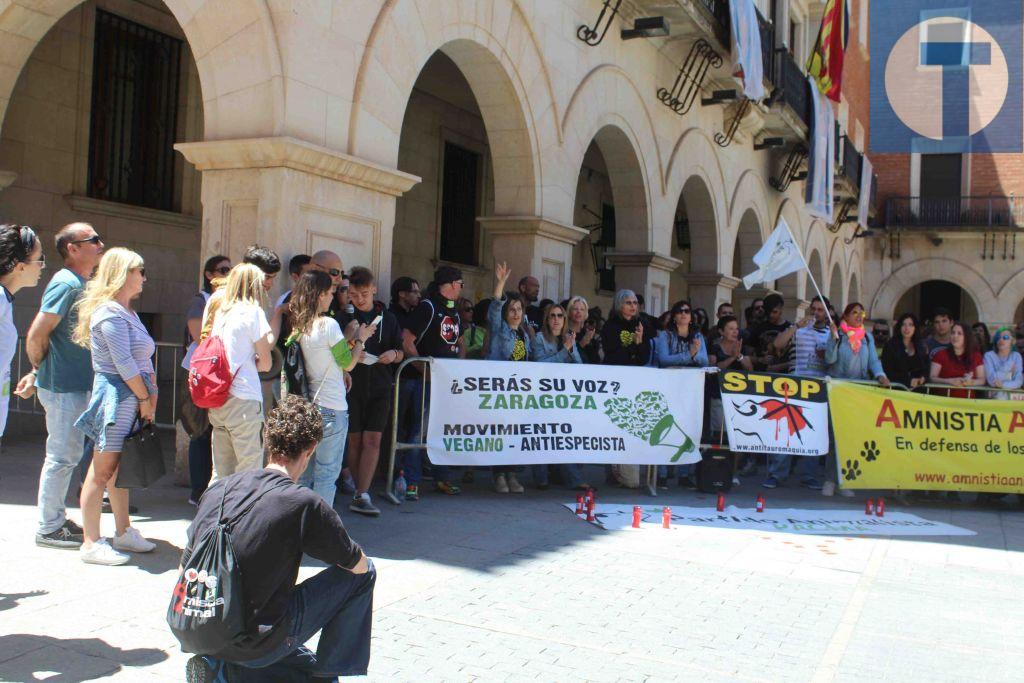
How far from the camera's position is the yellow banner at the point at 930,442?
31.6 feet

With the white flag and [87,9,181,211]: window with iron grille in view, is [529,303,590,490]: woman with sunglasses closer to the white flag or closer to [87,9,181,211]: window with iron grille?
the white flag

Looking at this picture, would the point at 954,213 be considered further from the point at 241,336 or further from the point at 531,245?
the point at 241,336

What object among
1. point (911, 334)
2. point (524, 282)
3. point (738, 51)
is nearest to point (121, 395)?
point (524, 282)

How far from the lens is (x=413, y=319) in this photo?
8.40 meters

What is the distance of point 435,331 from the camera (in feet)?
27.6

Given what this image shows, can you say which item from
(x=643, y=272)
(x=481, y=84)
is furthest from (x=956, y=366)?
Result: (x=481, y=84)

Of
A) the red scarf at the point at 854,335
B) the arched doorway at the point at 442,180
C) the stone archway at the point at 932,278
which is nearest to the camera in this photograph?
the red scarf at the point at 854,335

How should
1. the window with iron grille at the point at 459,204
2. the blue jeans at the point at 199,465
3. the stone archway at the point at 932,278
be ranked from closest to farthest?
the blue jeans at the point at 199,465 → the window with iron grille at the point at 459,204 → the stone archway at the point at 932,278

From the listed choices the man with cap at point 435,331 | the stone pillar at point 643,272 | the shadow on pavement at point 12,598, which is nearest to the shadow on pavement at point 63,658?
the shadow on pavement at point 12,598

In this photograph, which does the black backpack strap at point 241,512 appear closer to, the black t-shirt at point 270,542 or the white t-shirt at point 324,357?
the black t-shirt at point 270,542

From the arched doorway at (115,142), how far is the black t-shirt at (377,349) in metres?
4.77

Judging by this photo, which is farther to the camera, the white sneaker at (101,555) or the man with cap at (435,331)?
the man with cap at (435,331)

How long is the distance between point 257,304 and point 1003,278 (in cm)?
3470

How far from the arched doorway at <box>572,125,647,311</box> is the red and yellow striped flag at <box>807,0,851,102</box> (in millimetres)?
4974
